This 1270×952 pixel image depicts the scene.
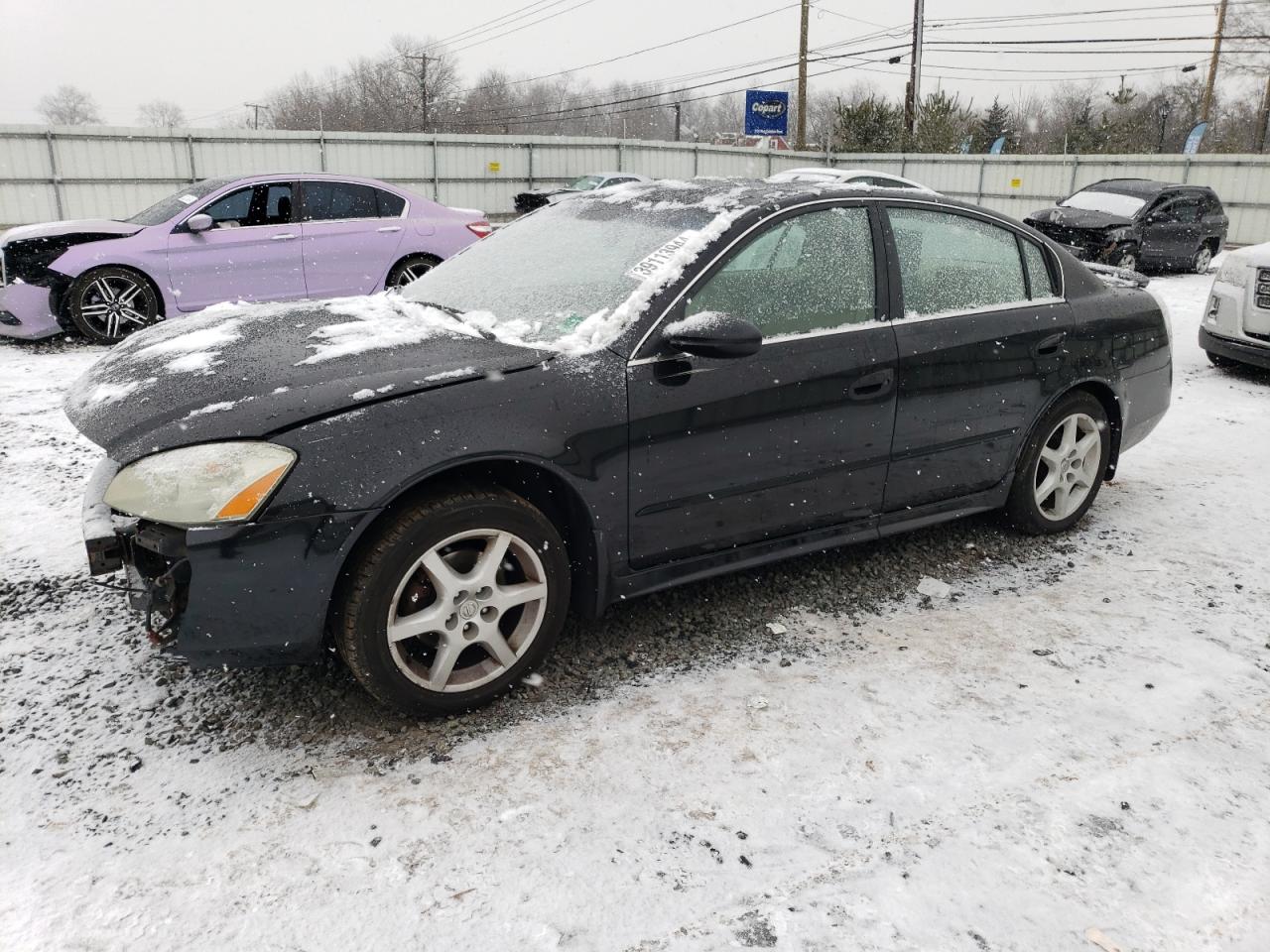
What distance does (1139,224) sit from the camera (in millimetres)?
15320

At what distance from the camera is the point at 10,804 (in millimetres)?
2398

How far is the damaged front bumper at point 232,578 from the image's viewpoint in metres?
2.40

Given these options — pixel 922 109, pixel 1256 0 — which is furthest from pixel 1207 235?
pixel 1256 0

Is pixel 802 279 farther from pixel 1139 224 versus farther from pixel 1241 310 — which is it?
pixel 1139 224

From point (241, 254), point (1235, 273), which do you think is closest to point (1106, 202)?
point (1235, 273)

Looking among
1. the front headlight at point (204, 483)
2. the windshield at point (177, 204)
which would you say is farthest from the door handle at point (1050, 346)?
the windshield at point (177, 204)

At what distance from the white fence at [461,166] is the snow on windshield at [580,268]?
1712cm

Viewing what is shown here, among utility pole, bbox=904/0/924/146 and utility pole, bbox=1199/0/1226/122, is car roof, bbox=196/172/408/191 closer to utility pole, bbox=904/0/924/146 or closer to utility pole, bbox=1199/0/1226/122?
utility pole, bbox=904/0/924/146

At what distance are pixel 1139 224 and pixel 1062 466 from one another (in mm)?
13343

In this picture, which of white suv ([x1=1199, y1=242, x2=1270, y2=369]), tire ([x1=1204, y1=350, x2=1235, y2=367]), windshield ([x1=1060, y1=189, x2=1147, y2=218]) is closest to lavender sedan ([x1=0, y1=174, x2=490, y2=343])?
white suv ([x1=1199, y1=242, x2=1270, y2=369])

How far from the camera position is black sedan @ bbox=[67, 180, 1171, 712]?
247 cm

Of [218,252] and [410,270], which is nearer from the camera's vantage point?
[218,252]

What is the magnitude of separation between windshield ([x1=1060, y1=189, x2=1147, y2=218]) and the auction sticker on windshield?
14953mm

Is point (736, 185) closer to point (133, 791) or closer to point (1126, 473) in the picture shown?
point (133, 791)
